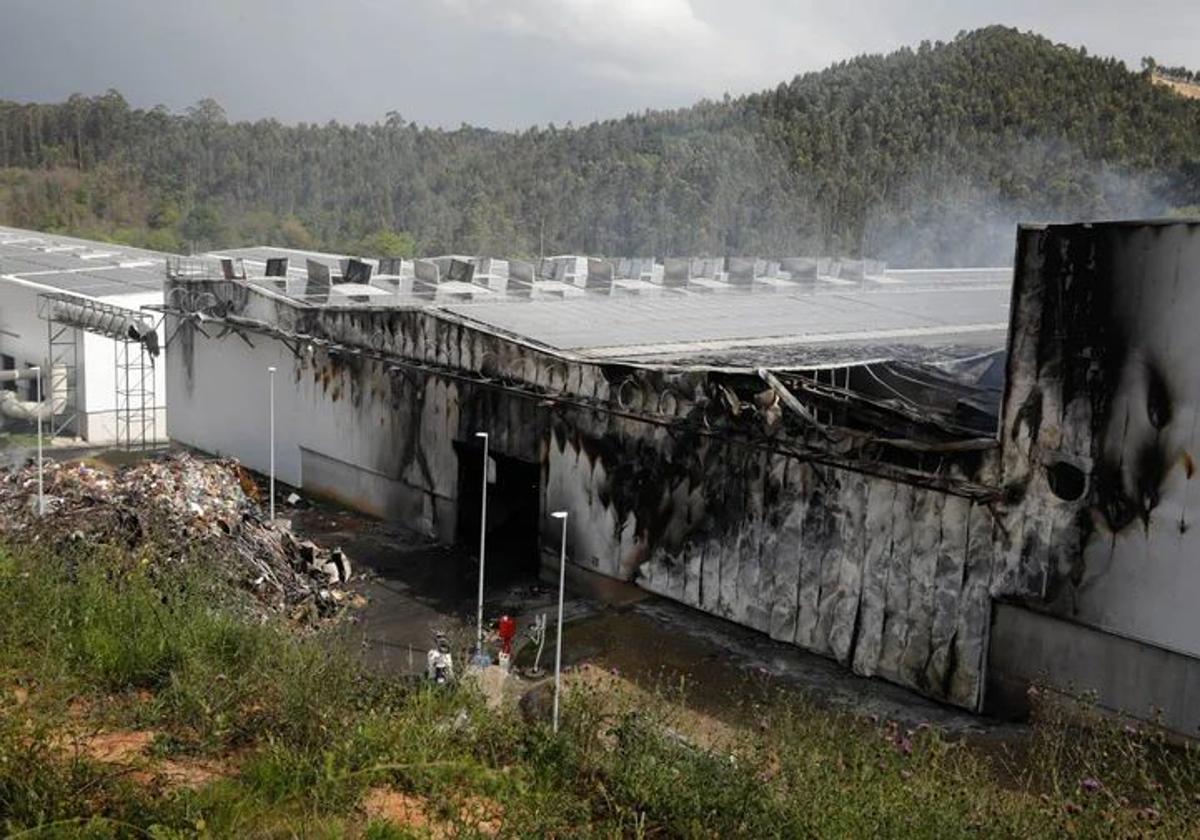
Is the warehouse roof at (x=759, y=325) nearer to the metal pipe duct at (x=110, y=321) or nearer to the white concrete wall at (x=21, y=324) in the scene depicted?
the metal pipe duct at (x=110, y=321)

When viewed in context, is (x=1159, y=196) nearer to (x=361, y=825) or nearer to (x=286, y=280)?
(x=286, y=280)

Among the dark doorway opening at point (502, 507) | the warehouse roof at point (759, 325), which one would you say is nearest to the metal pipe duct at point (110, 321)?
the warehouse roof at point (759, 325)

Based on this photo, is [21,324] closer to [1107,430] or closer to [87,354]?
[87,354]

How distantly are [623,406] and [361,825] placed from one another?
9225 mm

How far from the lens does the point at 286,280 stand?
72.2 ft

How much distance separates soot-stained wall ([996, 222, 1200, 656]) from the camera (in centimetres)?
1037

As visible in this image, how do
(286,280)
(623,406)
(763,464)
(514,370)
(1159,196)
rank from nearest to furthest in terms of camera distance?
(763,464)
(623,406)
(514,370)
(286,280)
(1159,196)

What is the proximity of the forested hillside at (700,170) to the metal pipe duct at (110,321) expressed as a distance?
26667 millimetres

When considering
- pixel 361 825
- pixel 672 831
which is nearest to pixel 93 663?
pixel 361 825

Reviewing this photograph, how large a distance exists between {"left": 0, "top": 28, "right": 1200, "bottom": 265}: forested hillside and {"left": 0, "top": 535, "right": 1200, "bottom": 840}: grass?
3659cm

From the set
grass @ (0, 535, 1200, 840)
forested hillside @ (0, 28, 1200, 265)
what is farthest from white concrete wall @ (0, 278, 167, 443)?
forested hillside @ (0, 28, 1200, 265)

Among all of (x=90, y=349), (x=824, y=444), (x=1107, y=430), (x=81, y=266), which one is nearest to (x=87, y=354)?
(x=90, y=349)

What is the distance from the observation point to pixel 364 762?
664 centimetres

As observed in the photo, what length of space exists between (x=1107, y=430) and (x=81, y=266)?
3011cm
